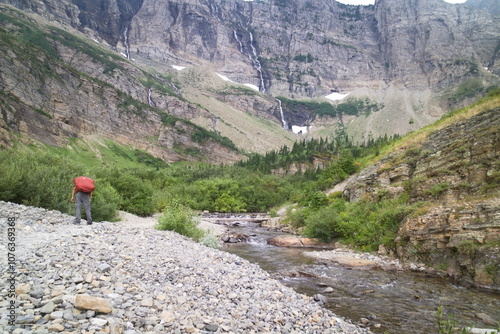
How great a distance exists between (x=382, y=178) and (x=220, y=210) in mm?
40159

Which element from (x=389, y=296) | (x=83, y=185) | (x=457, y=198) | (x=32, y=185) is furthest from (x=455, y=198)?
(x=32, y=185)

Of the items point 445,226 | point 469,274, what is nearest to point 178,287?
point 469,274

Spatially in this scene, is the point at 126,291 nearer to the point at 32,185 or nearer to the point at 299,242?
the point at 32,185

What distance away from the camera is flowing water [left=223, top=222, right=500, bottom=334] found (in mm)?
8852

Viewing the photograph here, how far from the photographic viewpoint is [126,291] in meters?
6.10

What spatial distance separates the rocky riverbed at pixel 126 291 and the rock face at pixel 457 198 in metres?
8.23

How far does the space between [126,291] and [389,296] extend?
9.96m

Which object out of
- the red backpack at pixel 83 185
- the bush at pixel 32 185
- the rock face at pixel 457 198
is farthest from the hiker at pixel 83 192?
the rock face at pixel 457 198

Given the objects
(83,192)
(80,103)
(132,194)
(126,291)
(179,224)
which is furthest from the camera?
(80,103)

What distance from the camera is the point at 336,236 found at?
22.7 meters

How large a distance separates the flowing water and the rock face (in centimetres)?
149

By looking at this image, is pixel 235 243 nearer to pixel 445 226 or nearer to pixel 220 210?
pixel 445 226

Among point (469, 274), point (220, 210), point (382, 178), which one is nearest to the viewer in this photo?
point (469, 274)

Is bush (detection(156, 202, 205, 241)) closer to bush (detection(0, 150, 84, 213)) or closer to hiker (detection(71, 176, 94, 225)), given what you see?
hiker (detection(71, 176, 94, 225))
